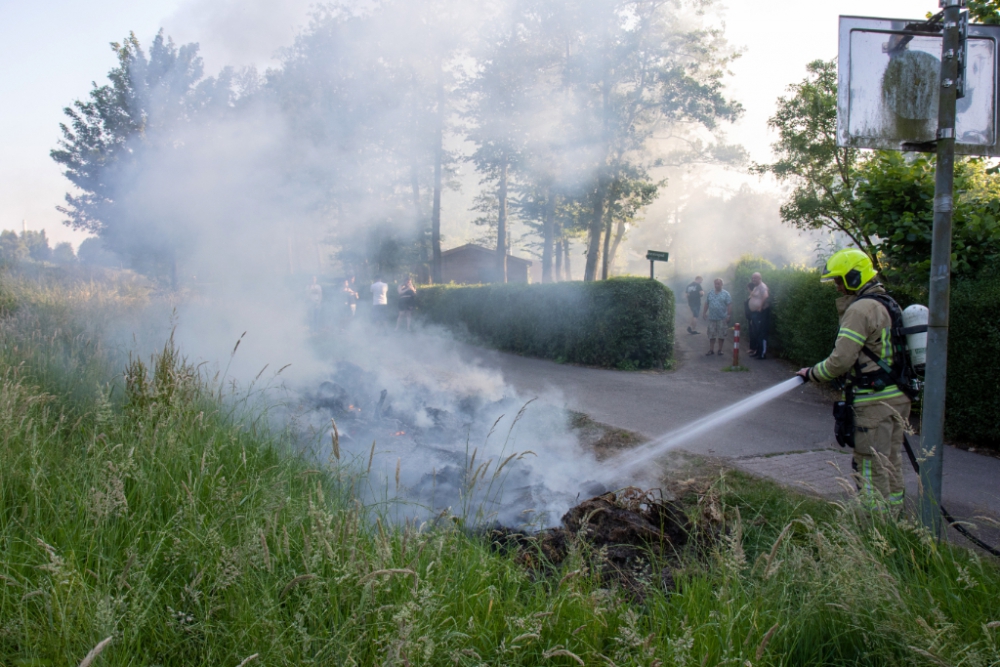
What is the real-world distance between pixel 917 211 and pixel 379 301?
13713mm

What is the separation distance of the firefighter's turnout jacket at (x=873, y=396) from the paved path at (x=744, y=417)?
24 centimetres

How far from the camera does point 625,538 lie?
336cm

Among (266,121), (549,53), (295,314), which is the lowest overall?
(295,314)

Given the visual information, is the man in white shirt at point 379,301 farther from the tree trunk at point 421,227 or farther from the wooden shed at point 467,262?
the wooden shed at point 467,262

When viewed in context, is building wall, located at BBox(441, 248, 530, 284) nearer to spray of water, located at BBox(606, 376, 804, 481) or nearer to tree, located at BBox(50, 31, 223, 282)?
tree, located at BBox(50, 31, 223, 282)

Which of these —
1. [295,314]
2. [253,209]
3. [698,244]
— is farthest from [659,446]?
[698,244]

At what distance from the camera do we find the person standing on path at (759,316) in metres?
12.8

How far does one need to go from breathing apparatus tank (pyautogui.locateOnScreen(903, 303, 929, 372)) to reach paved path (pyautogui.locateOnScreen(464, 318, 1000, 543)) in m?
0.81

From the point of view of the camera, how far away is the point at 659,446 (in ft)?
20.0

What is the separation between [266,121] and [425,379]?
5657 millimetres

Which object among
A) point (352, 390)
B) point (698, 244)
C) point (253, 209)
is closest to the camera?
point (352, 390)

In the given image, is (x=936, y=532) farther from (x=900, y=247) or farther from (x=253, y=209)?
(x=253, y=209)

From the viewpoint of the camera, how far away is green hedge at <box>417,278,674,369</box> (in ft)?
38.9

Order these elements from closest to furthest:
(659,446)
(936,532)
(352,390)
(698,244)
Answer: (936,532), (659,446), (352,390), (698,244)
